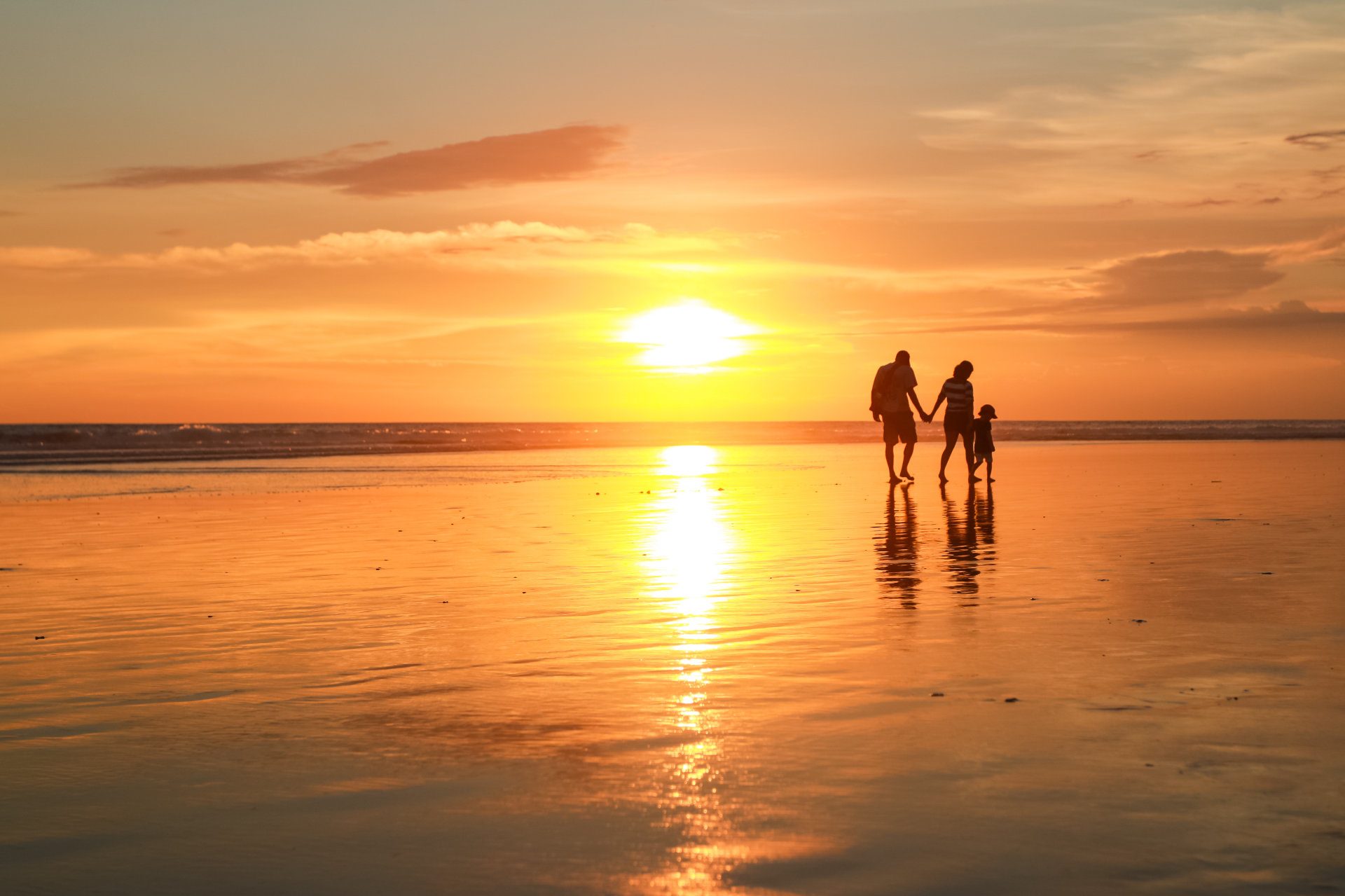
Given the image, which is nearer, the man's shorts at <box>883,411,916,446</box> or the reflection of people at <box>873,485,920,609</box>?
the reflection of people at <box>873,485,920,609</box>

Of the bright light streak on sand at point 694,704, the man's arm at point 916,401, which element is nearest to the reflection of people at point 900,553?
the bright light streak on sand at point 694,704

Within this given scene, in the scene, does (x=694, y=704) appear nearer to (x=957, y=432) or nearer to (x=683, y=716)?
(x=683, y=716)

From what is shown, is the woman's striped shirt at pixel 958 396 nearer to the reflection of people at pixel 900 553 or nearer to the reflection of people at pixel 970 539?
the reflection of people at pixel 970 539

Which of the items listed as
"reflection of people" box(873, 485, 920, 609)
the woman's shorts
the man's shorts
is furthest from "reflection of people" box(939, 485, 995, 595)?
the man's shorts

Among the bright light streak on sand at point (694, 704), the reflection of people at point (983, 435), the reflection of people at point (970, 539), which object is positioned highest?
the reflection of people at point (983, 435)

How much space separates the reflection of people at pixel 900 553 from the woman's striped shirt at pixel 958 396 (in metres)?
5.89

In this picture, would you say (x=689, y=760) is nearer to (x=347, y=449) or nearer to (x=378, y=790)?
(x=378, y=790)

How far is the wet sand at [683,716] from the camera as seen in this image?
3.50 metres

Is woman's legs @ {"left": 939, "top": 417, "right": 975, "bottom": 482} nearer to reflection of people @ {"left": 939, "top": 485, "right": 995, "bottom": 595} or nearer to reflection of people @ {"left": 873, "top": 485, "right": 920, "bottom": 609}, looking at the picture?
reflection of people @ {"left": 939, "top": 485, "right": 995, "bottom": 595}

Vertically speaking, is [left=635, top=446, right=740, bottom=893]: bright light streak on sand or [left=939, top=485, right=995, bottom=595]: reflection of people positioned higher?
[left=635, top=446, right=740, bottom=893]: bright light streak on sand

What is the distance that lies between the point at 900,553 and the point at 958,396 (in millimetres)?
12041

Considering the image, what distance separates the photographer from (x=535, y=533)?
45.2 ft

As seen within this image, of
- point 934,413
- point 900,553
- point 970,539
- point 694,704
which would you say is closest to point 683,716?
point 694,704

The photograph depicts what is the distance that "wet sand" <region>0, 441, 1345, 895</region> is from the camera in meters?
3.50
